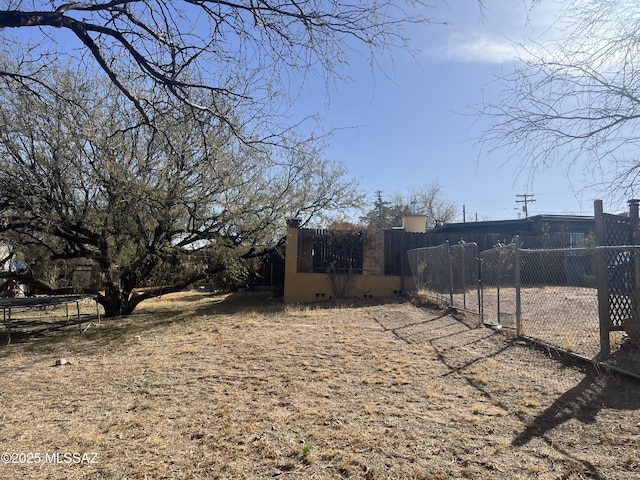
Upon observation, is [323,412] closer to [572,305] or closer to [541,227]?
[572,305]

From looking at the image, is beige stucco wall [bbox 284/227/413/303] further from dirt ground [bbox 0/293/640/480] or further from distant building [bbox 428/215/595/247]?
distant building [bbox 428/215/595/247]

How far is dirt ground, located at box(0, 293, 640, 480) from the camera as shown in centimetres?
289

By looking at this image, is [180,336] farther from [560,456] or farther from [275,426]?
[560,456]

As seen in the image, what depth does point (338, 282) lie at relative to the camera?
46.2ft

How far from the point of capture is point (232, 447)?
319 centimetres

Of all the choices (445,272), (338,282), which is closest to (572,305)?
(445,272)

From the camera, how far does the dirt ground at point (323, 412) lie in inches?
114

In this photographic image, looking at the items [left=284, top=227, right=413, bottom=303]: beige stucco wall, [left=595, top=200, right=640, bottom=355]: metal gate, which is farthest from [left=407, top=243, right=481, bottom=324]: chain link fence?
[left=595, top=200, right=640, bottom=355]: metal gate

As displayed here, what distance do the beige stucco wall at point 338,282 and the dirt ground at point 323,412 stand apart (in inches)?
264

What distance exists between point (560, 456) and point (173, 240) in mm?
10740

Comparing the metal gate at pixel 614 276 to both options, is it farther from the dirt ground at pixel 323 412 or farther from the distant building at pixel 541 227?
the distant building at pixel 541 227

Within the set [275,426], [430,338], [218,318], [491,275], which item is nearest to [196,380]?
[275,426]

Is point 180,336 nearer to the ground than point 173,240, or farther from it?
nearer to the ground

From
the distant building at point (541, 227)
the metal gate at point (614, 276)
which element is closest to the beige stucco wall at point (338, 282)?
the distant building at point (541, 227)
